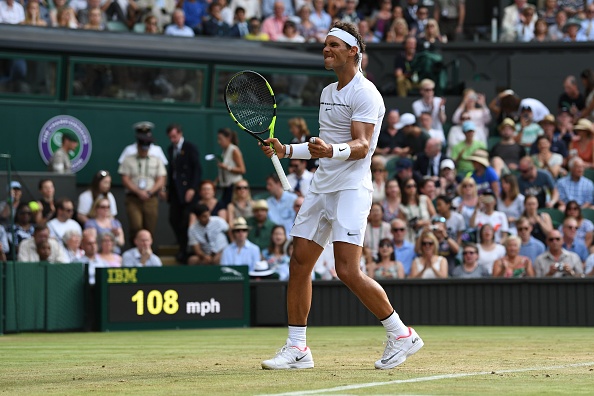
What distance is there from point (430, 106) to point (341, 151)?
13.2 metres

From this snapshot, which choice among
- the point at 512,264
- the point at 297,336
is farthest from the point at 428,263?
the point at 297,336

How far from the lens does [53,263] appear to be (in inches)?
600

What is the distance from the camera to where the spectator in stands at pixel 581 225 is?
1694 cm

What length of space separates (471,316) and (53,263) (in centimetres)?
535

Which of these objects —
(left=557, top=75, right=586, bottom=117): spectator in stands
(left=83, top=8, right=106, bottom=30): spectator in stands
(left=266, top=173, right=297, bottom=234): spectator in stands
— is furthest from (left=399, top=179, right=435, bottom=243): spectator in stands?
(left=83, top=8, right=106, bottom=30): spectator in stands

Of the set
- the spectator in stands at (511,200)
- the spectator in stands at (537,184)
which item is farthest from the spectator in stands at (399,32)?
the spectator in stands at (511,200)

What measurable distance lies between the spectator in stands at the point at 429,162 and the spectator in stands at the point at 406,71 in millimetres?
3135

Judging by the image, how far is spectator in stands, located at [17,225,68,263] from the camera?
15461 millimetres

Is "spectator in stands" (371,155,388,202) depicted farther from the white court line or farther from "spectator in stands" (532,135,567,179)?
the white court line

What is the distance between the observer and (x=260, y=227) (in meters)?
17.5

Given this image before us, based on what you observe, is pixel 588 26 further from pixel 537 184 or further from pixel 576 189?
pixel 537 184

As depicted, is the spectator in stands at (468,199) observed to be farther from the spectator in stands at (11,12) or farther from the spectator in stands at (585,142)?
the spectator in stands at (11,12)

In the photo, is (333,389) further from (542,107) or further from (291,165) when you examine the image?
(542,107)

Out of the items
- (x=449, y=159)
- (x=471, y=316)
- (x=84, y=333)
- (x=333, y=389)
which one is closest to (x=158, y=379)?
(x=333, y=389)
